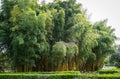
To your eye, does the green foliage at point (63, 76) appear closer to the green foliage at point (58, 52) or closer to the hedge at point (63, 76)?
the hedge at point (63, 76)

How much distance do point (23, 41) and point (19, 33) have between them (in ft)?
4.10

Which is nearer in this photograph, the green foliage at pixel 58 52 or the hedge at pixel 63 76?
the hedge at pixel 63 76

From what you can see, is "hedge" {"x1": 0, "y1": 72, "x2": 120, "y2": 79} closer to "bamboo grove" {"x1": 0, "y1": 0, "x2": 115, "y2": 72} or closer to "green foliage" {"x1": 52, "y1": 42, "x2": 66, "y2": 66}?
"bamboo grove" {"x1": 0, "y1": 0, "x2": 115, "y2": 72}

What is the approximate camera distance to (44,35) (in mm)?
26688

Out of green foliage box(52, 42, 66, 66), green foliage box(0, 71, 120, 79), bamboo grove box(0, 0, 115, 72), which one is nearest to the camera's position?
green foliage box(0, 71, 120, 79)

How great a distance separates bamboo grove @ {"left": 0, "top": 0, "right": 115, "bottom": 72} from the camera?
1013 inches

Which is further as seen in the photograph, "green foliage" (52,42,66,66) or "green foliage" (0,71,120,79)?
"green foliage" (52,42,66,66)

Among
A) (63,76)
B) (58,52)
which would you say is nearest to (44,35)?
(58,52)

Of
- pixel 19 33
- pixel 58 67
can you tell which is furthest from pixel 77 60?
pixel 19 33

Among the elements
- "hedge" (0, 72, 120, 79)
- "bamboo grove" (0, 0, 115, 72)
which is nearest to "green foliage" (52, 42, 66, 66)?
"bamboo grove" (0, 0, 115, 72)

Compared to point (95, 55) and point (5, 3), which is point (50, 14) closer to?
point (5, 3)

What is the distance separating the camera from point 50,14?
28.0 metres

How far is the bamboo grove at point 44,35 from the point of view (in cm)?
2573

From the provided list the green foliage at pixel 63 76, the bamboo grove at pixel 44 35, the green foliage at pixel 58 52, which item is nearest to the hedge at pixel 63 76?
the green foliage at pixel 63 76
